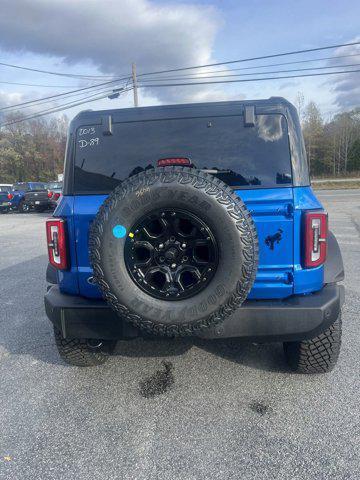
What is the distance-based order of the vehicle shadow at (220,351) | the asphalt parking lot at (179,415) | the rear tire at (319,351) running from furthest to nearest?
the vehicle shadow at (220,351)
the rear tire at (319,351)
the asphalt parking lot at (179,415)

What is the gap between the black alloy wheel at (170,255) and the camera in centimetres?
232

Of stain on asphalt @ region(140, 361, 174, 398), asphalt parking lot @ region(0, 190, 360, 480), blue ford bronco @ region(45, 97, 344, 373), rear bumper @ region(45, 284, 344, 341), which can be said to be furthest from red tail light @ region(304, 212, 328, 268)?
stain on asphalt @ region(140, 361, 174, 398)

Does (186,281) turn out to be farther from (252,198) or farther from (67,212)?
(67,212)

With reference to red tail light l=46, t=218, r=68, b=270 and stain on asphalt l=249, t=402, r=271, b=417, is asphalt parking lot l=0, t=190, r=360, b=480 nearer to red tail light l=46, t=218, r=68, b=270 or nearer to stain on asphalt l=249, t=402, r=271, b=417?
stain on asphalt l=249, t=402, r=271, b=417

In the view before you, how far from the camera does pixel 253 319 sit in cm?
243

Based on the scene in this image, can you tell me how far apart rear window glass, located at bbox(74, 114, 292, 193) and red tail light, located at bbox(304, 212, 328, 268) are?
0.97 ft

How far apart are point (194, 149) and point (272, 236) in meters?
0.82

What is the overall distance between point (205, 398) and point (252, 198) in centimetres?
146

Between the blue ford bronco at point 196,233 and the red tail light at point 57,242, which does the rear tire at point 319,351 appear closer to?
the blue ford bronco at point 196,233

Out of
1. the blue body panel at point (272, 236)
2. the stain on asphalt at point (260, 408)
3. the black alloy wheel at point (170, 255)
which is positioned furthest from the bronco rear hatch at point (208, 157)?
the stain on asphalt at point (260, 408)

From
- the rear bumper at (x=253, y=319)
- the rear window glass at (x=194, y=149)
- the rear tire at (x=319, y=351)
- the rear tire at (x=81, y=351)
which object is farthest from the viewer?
the rear tire at (x=81, y=351)

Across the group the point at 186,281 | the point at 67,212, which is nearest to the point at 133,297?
the point at 186,281

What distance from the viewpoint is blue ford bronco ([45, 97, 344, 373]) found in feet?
7.43

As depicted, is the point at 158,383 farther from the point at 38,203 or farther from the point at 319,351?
the point at 38,203
